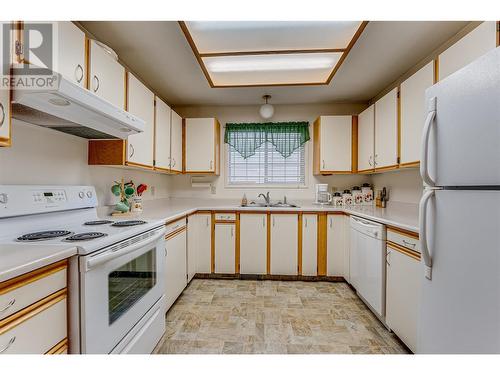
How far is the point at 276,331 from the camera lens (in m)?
1.95

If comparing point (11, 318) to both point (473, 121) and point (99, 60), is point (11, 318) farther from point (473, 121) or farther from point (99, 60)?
point (473, 121)

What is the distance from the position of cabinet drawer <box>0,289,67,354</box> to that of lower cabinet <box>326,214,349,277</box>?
2600mm

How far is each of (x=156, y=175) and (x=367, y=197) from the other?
2.78 m

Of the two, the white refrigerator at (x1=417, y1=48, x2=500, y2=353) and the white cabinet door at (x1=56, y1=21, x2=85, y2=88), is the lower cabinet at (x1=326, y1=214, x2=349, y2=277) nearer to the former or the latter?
the white refrigerator at (x1=417, y1=48, x2=500, y2=353)

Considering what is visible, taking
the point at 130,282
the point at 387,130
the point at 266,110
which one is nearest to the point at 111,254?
the point at 130,282

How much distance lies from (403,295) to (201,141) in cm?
273

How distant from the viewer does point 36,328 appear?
35.4 inches

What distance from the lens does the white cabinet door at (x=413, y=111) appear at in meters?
1.88

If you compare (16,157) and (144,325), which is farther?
(144,325)

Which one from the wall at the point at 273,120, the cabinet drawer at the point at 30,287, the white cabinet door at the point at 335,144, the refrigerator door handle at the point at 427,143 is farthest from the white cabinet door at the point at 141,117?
the white cabinet door at the point at 335,144

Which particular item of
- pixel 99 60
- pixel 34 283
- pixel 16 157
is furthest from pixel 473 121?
pixel 16 157

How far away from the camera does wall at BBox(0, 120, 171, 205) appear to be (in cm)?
139

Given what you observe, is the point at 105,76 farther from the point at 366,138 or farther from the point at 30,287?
the point at 366,138

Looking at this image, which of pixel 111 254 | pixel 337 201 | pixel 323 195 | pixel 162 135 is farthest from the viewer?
pixel 323 195
